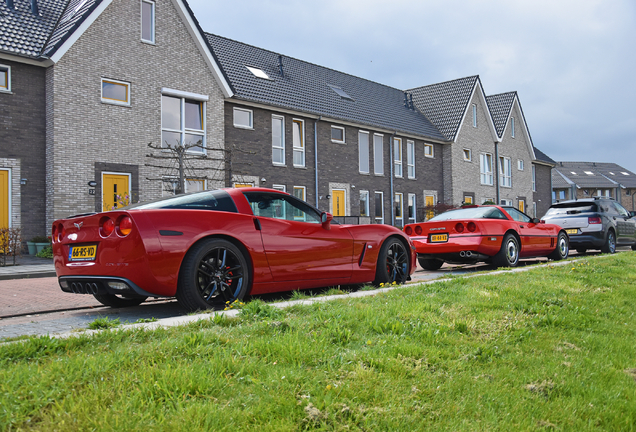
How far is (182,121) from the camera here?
1873cm

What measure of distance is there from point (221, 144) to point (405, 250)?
13245 mm

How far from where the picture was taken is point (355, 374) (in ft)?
9.64

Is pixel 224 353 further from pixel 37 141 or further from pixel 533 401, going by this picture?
pixel 37 141

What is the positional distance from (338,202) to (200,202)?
64.7 feet

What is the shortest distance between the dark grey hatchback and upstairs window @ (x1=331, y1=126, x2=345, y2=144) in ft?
39.9

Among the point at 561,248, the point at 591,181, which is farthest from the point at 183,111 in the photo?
the point at 591,181

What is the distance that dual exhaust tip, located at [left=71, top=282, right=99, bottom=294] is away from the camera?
17.3 feet

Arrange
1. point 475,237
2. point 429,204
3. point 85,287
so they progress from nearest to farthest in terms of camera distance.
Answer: point 85,287 < point 475,237 < point 429,204

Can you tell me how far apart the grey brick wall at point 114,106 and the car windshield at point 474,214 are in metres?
9.68

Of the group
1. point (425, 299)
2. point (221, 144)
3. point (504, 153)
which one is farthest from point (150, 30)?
point (504, 153)

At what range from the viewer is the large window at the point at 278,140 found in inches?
884

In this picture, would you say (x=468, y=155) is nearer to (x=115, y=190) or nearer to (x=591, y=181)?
(x=115, y=190)

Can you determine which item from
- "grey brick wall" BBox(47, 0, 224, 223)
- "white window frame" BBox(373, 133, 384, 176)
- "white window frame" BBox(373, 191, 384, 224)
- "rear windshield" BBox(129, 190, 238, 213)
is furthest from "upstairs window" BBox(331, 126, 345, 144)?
"rear windshield" BBox(129, 190, 238, 213)

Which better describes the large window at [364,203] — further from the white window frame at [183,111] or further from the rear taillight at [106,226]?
the rear taillight at [106,226]
